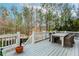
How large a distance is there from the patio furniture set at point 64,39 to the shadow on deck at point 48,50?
64 millimetres

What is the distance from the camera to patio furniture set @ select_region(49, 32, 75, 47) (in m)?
3.05

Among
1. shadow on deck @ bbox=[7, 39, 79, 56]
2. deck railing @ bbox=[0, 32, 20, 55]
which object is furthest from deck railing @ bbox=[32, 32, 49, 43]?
deck railing @ bbox=[0, 32, 20, 55]

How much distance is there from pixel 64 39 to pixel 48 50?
1.08 feet

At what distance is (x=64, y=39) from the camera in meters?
3.06

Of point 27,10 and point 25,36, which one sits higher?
point 27,10

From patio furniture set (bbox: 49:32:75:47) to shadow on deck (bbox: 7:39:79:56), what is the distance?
0.06m

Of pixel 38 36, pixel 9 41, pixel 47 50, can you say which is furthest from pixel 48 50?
pixel 9 41

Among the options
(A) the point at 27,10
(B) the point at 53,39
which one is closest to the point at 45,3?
(A) the point at 27,10

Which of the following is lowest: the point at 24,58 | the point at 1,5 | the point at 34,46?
the point at 24,58

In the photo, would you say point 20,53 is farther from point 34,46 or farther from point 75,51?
point 75,51

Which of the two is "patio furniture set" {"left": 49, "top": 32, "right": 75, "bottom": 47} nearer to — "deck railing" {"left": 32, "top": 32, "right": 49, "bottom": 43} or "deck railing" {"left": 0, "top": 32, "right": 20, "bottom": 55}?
"deck railing" {"left": 32, "top": 32, "right": 49, "bottom": 43}

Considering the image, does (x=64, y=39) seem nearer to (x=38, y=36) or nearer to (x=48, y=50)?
(x=48, y=50)

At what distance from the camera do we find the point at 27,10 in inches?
122

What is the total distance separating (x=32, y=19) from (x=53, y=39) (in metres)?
0.49
